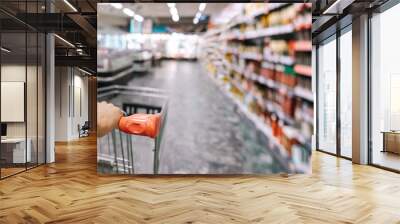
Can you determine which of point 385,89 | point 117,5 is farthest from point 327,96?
point 117,5

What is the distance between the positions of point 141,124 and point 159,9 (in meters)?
1.80

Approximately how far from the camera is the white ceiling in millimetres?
5984

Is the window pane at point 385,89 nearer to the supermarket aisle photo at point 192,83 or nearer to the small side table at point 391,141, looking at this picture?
the small side table at point 391,141

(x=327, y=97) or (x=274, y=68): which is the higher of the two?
(x=274, y=68)

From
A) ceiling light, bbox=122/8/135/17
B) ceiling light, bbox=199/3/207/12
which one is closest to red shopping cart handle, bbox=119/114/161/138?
ceiling light, bbox=122/8/135/17

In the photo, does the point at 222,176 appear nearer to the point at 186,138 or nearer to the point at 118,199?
the point at 186,138

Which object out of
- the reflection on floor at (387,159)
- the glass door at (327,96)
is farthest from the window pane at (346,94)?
the reflection on floor at (387,159)

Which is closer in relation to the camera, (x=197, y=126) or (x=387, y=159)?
(x=197, y=126)

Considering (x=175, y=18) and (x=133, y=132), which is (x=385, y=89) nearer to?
(x=175, y=18)

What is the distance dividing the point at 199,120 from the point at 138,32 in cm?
165

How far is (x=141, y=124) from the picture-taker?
611 cm

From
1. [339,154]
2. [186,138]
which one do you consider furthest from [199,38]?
[339,154]

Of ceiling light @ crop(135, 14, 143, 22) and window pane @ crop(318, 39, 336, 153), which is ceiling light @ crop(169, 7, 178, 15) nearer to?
ceiling light @ crop(135, 14, 143, 22)

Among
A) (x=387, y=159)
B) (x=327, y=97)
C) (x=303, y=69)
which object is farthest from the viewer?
(x=327, y=97)
